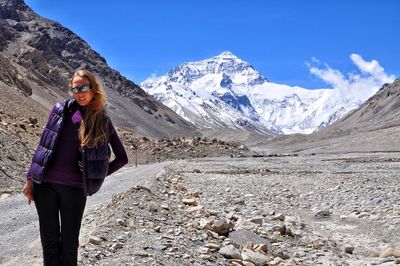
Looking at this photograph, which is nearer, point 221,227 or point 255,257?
point 255,257

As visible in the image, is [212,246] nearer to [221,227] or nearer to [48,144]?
[221,227]

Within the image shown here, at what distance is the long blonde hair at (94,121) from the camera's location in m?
5.70

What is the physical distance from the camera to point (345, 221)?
1773 centimetres

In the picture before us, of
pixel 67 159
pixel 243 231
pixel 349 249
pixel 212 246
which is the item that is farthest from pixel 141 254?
pixel 349 249

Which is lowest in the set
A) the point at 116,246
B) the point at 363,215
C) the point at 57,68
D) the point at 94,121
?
the point at 116,246

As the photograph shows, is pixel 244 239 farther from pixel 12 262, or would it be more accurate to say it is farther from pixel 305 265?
pixel 12 262

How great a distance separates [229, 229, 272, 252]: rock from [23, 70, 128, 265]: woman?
20.1ft

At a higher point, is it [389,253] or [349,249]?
[389,253]

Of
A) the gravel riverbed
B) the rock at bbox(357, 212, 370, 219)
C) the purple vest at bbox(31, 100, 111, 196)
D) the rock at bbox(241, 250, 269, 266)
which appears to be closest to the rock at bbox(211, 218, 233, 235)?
the gravel riverbed

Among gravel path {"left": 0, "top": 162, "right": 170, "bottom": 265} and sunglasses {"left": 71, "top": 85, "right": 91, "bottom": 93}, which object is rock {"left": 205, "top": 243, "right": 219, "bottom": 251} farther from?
sunglasses {"left": 71, "top": 85, "right": 91, "bottom": 93}

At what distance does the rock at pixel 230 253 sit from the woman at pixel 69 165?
4.71m

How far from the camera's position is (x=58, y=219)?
5.88 meters

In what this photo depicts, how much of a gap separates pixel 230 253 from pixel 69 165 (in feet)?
17.3

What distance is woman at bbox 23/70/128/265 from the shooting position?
570cm
